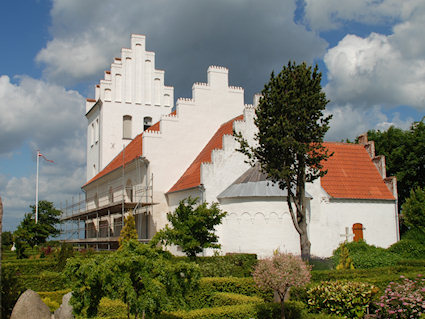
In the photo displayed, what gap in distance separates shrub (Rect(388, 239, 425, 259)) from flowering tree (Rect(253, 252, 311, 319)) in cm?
1315

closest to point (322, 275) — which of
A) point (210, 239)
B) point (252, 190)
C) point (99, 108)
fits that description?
point (210, 239)

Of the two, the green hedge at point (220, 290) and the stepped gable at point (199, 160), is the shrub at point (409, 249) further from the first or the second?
the green hedge at point (220, 290)

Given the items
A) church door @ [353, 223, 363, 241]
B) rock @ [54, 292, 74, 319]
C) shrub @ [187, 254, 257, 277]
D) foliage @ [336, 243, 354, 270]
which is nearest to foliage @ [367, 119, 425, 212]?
church door @ [353, 223, 363, 241]

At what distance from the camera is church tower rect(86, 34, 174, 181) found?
40781 millimetres

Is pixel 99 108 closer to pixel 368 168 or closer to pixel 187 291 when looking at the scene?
pixel 368 168

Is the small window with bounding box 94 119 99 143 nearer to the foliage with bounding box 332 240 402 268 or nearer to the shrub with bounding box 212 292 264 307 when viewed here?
the foliage with bounding box 332 240 402 268

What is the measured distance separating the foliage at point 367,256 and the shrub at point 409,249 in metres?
0.92

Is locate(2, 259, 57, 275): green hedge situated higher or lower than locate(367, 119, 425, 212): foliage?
lower

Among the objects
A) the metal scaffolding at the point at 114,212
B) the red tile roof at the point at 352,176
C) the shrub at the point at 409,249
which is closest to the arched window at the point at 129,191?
the metal scaffolding at the point at 114,212

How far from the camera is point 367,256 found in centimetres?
2105

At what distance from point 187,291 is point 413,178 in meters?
32.7

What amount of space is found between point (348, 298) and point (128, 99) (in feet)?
106

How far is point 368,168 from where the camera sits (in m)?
30.1

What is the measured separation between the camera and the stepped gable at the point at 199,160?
86.3 ft
